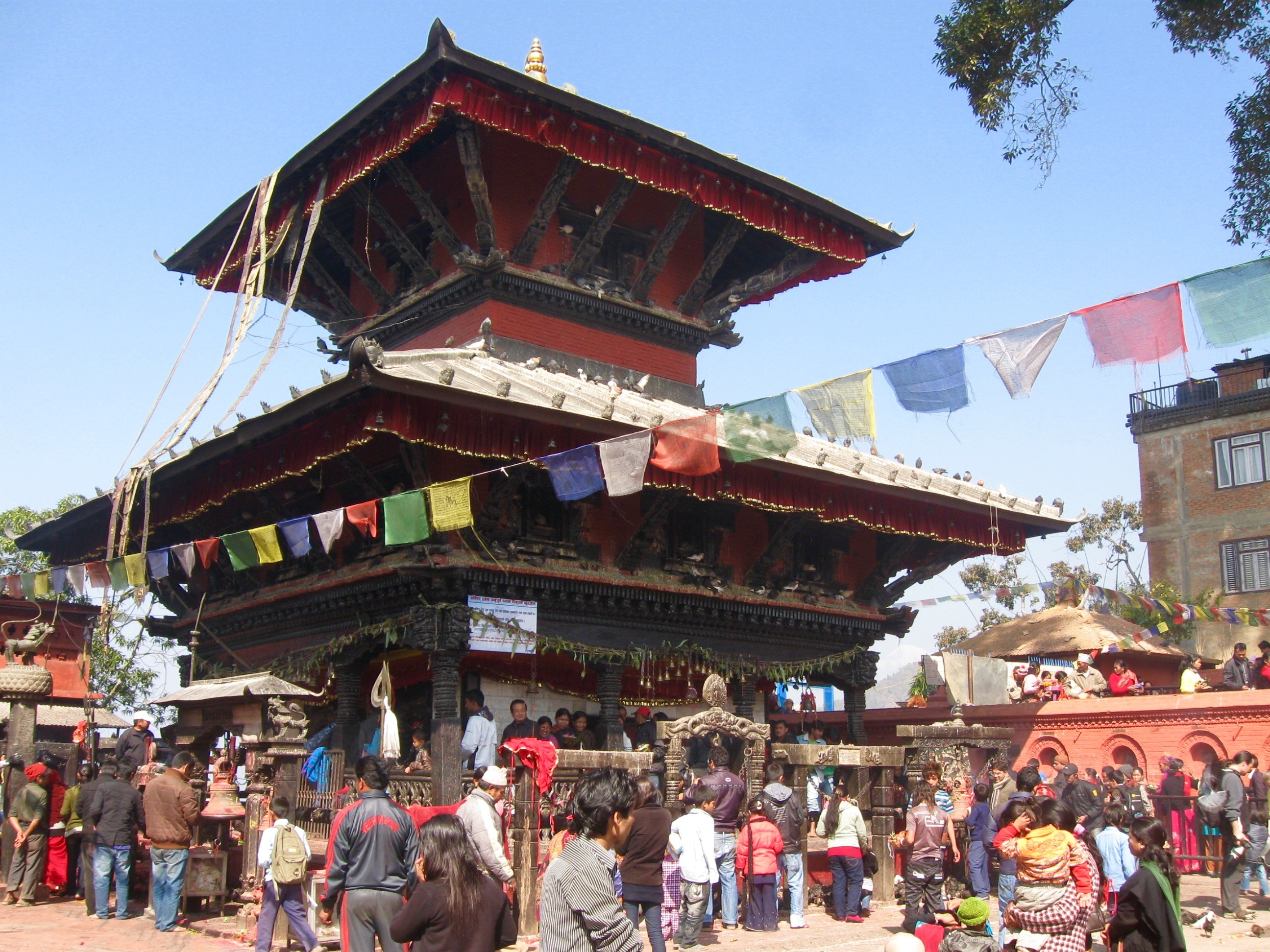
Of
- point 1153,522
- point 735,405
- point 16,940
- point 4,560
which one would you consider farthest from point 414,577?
point 1153,522

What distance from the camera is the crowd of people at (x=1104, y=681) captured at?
19969mm

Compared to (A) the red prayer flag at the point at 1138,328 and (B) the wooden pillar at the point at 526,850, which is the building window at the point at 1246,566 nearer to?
(A) the red prayer flag at the point at 1138,328

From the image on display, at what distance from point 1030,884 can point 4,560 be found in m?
30.0

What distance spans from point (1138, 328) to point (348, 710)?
11.5m

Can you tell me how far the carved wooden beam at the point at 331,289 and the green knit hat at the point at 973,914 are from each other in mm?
17666

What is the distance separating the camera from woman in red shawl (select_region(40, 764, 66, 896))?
43.7 ft

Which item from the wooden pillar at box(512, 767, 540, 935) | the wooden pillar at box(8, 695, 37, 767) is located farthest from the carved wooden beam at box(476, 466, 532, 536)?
the wooden pillar at box(8, 695, 37, 767)

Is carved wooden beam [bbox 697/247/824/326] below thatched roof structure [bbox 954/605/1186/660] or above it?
above

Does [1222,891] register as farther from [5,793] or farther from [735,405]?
[5,793]

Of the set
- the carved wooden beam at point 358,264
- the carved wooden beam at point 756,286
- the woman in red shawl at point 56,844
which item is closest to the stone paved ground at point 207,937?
the woman in red shawl at point 56,844

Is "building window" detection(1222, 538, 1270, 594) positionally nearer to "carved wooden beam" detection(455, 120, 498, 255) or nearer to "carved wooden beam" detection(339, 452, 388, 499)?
"carved wooden beam" detection(455, 120, 498, 255)

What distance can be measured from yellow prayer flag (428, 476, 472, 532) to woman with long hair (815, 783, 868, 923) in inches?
207

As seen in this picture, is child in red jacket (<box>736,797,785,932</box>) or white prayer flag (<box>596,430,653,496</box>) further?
white prayer flag (<box>596,430,653,496</box>)

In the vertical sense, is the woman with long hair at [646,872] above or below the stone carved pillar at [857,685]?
below
